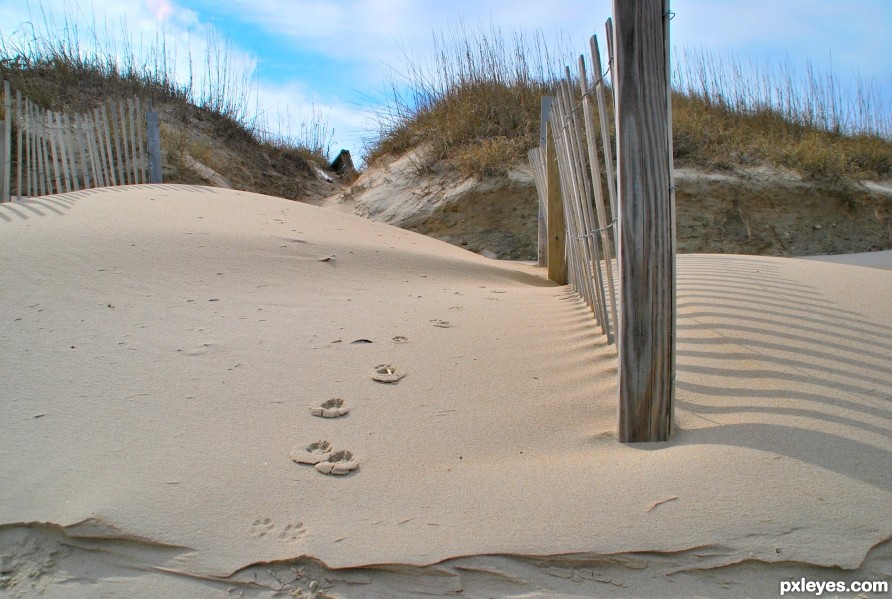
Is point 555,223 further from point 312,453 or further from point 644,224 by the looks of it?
point 312,453

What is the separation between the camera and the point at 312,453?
181 centimetres

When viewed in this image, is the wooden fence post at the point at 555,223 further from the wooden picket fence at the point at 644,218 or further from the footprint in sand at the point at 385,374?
the wooden picket fence at the point at 644,218

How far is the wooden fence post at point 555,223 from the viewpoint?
530cm

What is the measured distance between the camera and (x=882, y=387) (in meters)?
2.10

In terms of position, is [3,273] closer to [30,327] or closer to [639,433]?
[30,327]

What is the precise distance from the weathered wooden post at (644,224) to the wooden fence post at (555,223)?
11.3 feet

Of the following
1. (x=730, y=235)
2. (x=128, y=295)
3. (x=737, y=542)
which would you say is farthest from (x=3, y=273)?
(x=730, y=235)

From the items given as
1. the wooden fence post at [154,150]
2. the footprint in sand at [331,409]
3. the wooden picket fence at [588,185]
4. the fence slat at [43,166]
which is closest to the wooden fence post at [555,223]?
the wooden picket fence at [588,185]

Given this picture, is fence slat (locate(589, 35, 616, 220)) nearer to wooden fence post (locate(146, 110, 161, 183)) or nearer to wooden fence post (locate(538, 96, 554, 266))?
wooden fence post (locate(538, 96, 554, 266))

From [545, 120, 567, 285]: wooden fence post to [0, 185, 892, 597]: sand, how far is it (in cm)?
211

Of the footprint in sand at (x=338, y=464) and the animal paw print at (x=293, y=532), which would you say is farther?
the footprint in sand at (x=338, y=464)

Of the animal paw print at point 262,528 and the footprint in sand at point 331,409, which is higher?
the footprint in sand at point 331,409

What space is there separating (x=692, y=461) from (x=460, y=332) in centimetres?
136

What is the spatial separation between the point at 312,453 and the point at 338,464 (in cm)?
10
